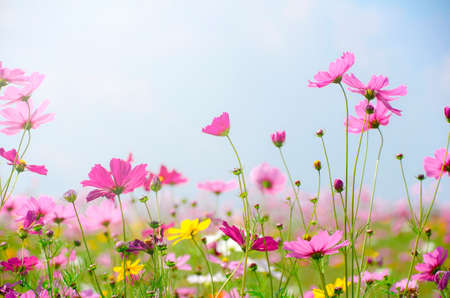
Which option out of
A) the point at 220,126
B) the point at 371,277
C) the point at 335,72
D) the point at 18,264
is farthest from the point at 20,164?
the point at 371,277

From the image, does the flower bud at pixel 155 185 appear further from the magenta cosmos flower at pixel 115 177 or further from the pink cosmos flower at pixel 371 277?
the pink cosmos flower at pixel 371 277

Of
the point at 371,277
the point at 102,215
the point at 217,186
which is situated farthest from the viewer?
the point at 217,186

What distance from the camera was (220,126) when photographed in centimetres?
83

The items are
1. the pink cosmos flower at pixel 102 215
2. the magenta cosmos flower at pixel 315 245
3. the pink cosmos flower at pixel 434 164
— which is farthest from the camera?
the pink cosmos flower at pixel 102 215

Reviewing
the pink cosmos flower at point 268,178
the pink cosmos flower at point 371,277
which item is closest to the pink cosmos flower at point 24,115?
the pink cosmos flower at point 268,178

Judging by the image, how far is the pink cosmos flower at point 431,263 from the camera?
99 cm

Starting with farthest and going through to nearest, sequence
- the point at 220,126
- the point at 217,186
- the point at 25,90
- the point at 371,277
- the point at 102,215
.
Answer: the point at 217,186, the point at 102,215, the point at 371,277, the point at 25,90, the point at 220,126

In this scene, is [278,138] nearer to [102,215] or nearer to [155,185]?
[155,185]

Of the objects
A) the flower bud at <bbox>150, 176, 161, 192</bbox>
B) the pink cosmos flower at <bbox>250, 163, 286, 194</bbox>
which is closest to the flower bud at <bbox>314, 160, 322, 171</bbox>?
the flower bud at <bbox>150, 176, 161, 192</bbox>

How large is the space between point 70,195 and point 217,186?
2.34 ft

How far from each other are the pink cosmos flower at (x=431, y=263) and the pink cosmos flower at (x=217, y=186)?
749 mm

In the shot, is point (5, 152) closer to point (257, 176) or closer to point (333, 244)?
point (333, 244)

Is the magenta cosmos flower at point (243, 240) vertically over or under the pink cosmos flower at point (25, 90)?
under

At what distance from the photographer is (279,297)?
839 millimetres
